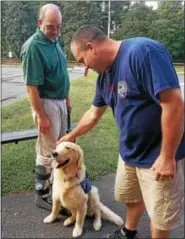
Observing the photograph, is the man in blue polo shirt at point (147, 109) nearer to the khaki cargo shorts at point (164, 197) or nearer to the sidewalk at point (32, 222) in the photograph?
the khaki cargo shorts at point (164, 197)

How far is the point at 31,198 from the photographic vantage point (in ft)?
12.8

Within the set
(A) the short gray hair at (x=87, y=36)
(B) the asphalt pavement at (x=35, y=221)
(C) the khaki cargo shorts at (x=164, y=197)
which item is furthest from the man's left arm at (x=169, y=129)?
(B) the asphalt pavement at (x=35, y=221)

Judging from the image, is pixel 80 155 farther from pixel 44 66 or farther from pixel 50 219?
pixel 44 66

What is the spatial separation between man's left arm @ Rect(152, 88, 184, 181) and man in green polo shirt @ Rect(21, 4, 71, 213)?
161cm

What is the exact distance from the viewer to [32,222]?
3.39 meters

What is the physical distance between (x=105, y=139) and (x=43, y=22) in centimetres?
316

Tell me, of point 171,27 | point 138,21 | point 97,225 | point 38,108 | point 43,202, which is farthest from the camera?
point 171,27

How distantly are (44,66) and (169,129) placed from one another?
1.72 metres

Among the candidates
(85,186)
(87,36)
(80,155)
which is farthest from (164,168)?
(85,186)

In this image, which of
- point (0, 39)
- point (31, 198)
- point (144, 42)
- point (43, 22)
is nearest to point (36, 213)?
point (31, 198)

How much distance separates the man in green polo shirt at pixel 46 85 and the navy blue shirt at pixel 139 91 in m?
1.05

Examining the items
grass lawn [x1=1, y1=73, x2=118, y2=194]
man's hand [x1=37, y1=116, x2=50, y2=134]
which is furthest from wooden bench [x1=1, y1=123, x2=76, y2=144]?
man's hand [x1=37, y1=116, x2=50, y2=134]

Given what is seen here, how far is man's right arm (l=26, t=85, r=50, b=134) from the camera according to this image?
3.31 metres

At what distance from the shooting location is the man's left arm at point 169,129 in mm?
1943
